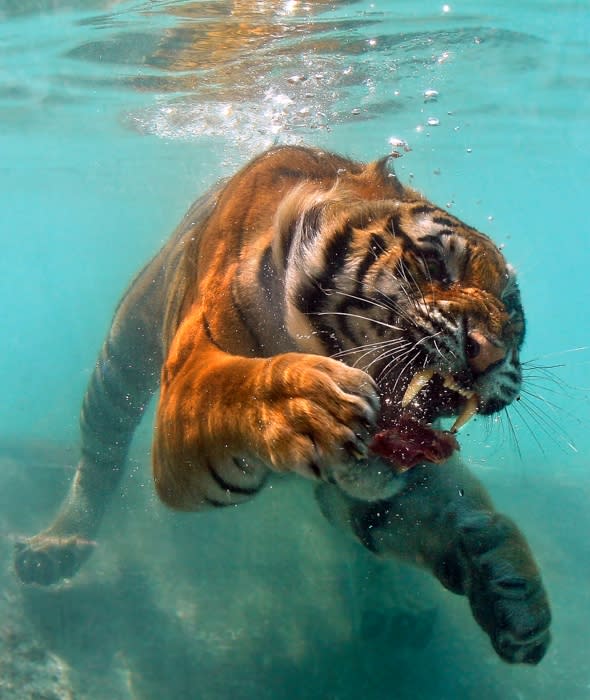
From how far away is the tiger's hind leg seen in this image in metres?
5.45

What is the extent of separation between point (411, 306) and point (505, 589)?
1.50 meters

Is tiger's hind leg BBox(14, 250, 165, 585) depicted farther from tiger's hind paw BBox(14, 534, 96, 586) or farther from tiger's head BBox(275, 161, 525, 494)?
tiger's head BBox(275, 161, 525, 494)

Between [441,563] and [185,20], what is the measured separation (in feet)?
23.9

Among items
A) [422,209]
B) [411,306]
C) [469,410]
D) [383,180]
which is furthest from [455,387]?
[383,180]

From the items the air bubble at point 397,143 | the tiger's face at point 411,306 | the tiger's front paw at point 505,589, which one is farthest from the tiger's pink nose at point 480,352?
the air bubble at point 397,143

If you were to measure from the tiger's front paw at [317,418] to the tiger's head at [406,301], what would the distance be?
24 centimetres

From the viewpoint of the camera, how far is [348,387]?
1798mm

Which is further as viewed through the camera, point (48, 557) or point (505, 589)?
point (48, 557)

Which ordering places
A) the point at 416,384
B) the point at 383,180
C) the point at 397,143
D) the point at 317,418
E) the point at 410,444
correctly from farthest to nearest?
the point at 397,143 < the point at 383,180 < the point at 416,384 < the point at 410,444 < the point at 317,418

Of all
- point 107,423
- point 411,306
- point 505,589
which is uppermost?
point 411,306

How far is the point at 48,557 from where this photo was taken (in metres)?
6.11

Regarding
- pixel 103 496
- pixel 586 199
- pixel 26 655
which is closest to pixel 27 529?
pixel 103 496

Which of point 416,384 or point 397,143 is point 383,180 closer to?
point 416,384

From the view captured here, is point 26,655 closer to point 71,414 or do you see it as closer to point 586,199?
point 71,414
